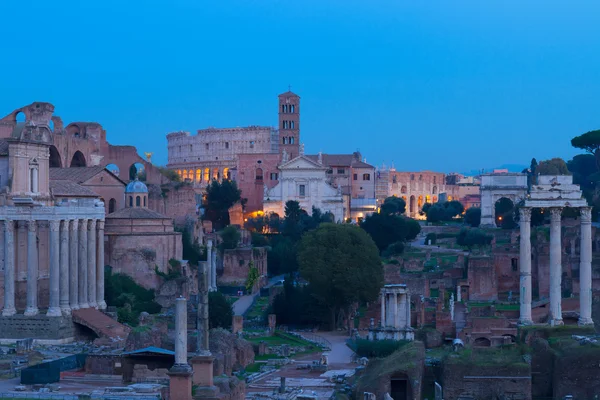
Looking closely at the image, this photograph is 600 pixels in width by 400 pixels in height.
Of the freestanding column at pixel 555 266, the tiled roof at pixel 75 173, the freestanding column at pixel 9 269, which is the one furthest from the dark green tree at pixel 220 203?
the freestanding column at pixel 555 266

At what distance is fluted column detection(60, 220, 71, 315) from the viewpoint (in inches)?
1821

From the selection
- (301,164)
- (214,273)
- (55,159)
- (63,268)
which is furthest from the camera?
(301,164)

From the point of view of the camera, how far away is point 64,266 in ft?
153

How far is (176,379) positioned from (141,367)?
7.54 metres

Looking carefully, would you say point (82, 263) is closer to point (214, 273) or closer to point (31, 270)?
point (31, 270)

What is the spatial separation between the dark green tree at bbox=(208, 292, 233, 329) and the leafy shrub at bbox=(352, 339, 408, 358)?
6.32 meters

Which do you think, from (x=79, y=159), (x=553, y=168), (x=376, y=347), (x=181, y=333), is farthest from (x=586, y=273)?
(x=79, y=159)

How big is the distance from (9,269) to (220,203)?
123 feet

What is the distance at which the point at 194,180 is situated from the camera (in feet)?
419

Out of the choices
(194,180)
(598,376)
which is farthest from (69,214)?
(194,180)

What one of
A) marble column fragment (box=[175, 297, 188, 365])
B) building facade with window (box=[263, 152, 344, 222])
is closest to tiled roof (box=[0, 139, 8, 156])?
marble column fragment (box=[175, 297, 188, 365])

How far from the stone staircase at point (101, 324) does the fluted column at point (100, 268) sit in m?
1.86

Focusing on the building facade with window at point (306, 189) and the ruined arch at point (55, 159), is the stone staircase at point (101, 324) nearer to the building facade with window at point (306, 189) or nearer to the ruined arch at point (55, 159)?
the ruined arch at point (55, 159)

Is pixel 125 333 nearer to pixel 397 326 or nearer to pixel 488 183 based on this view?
pixel 397 326
